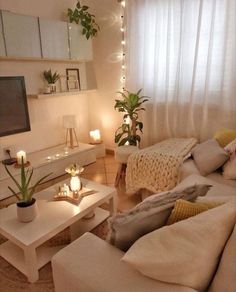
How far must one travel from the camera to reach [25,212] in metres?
1.63

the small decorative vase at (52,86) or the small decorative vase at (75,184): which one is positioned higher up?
the small decorative vase at (52,86)

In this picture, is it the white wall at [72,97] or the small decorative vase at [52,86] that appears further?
the small decorative vase at [52,86]

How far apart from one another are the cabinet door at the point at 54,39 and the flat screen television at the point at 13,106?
526 millimetres

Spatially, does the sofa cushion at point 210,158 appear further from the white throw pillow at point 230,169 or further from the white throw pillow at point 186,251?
the white throw pillow at point 186,251

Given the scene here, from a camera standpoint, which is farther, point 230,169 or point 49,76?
point 49,76

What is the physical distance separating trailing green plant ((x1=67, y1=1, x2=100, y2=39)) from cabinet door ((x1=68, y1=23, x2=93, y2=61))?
0.07m

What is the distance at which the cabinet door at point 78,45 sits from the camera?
11.3ft

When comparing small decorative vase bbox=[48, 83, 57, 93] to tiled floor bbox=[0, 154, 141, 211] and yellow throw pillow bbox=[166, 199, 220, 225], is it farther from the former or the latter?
yellow throw pillow bbox=[166, 199, 220, 225]

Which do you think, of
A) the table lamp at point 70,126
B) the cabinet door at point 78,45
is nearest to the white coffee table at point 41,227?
the table lamp at point 70,126

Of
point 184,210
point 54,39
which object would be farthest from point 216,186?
point 54,39

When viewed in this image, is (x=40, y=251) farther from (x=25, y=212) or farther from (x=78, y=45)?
(x=78, y=45)

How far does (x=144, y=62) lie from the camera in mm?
3293

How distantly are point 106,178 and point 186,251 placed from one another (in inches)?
95.7

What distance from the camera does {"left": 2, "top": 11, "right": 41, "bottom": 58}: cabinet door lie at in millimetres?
2740
